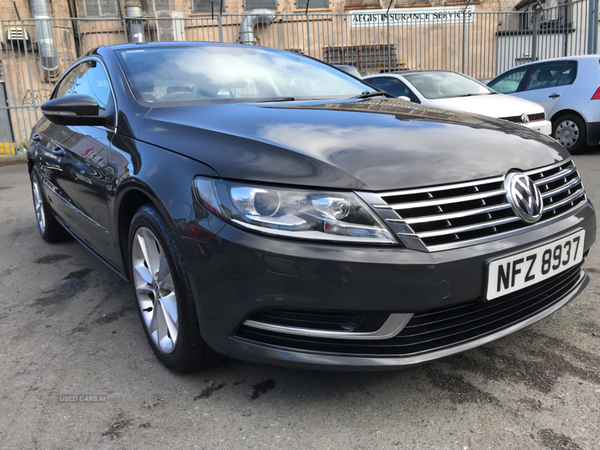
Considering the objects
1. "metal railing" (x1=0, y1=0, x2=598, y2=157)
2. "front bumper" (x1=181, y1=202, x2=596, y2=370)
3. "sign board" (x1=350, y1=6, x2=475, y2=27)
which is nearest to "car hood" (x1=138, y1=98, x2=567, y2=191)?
"front bumper" (x1=181, y1=202, x2=596, y2=370)

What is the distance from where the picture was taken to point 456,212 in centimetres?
174

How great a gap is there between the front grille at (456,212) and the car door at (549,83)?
6707 millimetres

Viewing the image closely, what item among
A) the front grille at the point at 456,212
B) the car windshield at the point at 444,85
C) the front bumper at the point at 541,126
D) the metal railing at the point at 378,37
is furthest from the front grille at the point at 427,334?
the metal railing at the point at 378,37

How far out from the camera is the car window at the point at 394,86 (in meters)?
7.37

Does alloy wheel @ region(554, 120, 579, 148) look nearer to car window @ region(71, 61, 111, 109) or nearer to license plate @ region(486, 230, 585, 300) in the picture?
license plate @ region(486, 230, 585, 300)

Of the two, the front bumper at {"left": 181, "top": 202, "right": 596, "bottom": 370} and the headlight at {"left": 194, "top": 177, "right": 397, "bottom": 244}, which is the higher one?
the headlight at {"left": 194, "top": 177, "right": 397, "bottom": 244}

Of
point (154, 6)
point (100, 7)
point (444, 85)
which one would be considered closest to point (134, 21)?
point (154, 6)

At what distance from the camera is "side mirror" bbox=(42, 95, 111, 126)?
256 cm

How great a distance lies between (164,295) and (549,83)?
7.59 meters

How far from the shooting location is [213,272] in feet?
5.81

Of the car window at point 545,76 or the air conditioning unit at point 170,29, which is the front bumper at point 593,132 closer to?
the car window at point 545,76

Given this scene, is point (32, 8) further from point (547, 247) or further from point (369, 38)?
point (547, 247)

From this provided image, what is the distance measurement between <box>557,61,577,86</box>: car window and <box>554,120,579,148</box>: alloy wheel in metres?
0.56

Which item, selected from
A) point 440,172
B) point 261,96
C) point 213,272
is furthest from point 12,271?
point 440,172
